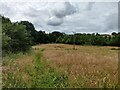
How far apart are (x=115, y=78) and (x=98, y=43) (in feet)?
231

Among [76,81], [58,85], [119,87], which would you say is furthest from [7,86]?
[119,87]

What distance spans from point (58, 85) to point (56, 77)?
5.06 ft

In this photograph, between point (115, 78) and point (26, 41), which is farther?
point (26, 41)

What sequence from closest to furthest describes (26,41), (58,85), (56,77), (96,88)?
1. (96,88)
2. (58,85)
3. (56,77)
4. (26,41)

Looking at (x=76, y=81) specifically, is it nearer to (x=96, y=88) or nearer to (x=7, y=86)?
(x=96, y=88)

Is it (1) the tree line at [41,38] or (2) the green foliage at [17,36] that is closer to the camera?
(2) the green foliage at [17,36]

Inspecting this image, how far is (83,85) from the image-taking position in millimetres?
8117

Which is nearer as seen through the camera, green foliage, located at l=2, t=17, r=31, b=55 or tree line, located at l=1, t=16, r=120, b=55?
green foliage, located at l=2, t=17, r=31, b=55

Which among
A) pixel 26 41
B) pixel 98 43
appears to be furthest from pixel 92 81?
pixel 98 43

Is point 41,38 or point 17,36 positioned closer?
point 17,36

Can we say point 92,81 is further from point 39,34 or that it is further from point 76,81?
point 39,34

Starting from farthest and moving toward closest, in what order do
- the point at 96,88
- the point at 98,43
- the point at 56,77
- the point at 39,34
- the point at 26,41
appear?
1. the point at 98,43
2. the point at 39,34
3. the point at 26,41
4. the point at 56,77
5. the point at 96,88

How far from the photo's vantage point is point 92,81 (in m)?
8.54

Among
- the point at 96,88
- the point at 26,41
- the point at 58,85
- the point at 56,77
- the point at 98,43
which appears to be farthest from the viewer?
Result: the point at 98,43
